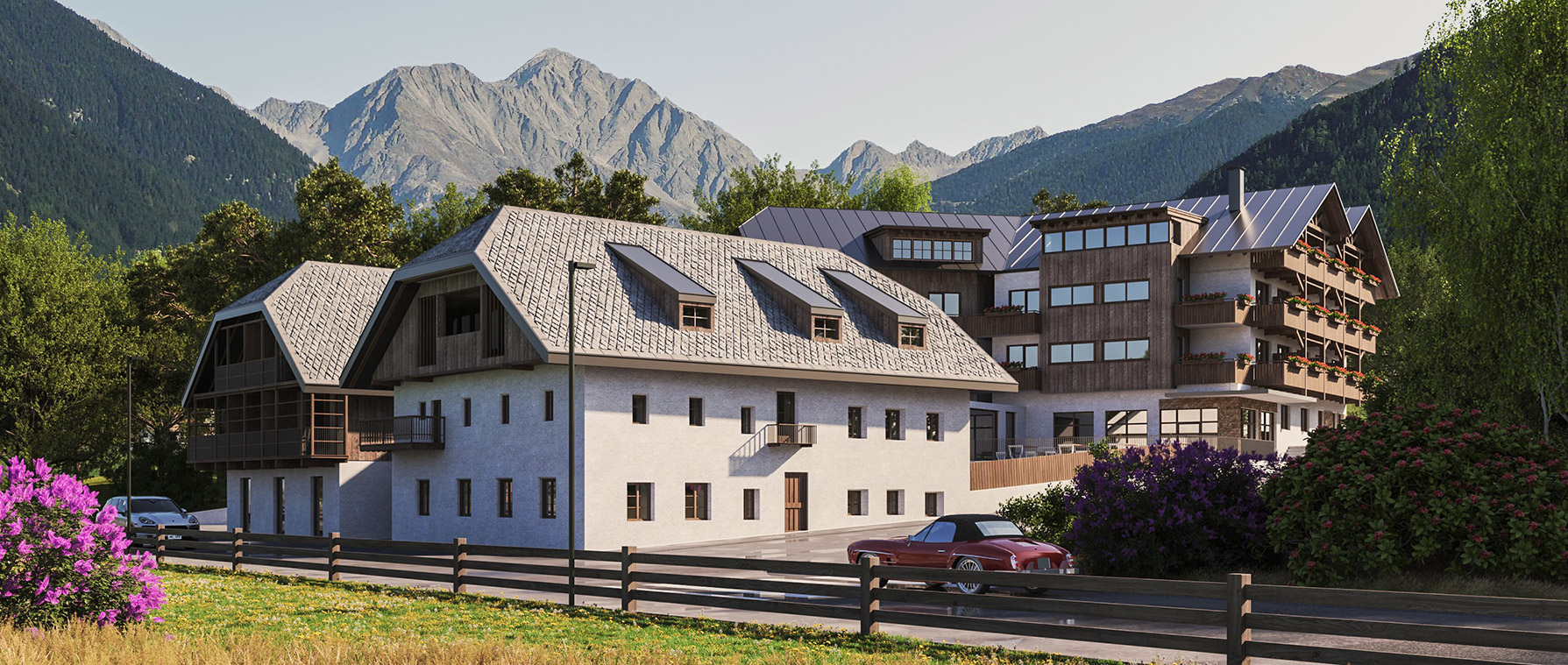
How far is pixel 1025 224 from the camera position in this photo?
73.9 meters

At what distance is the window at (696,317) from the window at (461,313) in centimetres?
694

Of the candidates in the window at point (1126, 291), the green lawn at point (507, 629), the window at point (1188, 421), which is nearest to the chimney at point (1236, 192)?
the window at point (1126, 291)

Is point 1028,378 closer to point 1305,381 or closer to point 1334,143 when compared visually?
point 1305,381

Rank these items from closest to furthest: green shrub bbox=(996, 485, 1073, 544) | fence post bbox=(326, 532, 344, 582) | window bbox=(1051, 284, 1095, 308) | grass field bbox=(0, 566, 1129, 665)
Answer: grass field bbox=(0, 566, 1129, 665) < fence post bbox=(326, 532, 344, 582) < green shrub bbox=(996, 485, 1073, 544) < window bbox=(1051, 284, 1095, 308)

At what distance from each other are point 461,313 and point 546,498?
8431 mm

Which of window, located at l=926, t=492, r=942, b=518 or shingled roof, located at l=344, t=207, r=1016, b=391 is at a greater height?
shingled roof, located at l=344, t=207, r=1016, b=391

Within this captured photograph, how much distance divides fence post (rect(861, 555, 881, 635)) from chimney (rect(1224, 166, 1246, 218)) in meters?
50.3

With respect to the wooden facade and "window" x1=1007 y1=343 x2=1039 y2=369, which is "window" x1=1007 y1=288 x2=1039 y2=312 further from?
the wooden facade

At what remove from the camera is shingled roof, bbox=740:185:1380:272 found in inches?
2472

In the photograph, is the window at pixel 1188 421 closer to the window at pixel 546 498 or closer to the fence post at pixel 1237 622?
the window at pixel 546 498

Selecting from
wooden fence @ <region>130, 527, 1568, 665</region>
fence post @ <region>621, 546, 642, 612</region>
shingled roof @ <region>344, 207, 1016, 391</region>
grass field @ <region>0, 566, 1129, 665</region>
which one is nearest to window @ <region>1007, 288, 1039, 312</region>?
shingled roof @ <region>344, 207, 1016, 391</region>

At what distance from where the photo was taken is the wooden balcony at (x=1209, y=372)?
6072 centimetres

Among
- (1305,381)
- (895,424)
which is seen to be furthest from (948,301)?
(895,424)

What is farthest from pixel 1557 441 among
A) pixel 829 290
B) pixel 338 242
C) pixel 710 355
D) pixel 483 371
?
pixel 338 242
